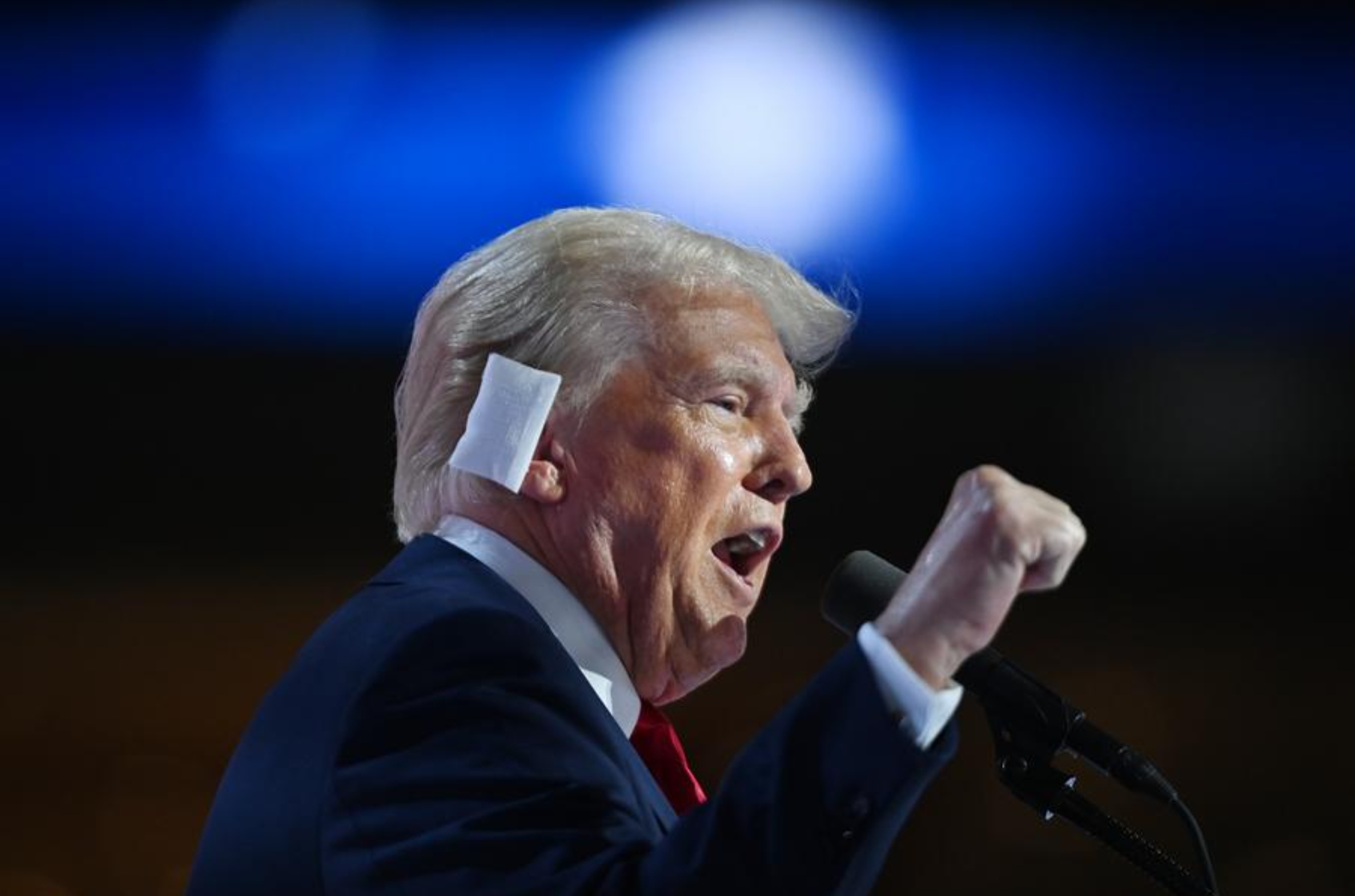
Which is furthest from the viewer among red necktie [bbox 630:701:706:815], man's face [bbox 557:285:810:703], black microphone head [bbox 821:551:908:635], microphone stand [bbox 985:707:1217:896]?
red necktie [bbox 630:701:706:815]

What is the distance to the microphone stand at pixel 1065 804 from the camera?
1.36 metres

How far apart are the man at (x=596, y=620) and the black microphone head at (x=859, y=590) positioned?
15 centimetres

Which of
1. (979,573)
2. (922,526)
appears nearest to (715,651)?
(979,573)

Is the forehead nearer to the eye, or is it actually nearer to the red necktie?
the eye

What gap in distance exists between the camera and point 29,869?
105 inches

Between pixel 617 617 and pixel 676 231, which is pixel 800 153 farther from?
pixel 617 617

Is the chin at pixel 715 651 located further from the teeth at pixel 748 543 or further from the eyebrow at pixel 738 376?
the eyebrow at pixel 738 376

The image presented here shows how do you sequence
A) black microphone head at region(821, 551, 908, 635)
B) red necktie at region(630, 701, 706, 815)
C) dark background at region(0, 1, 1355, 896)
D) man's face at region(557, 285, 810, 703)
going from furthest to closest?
dark background at region(0, 1, 1355, 896), red necktie at region(630, 701, 706, 815), man's face at region(557, 285, 810, 703), black microphone head at region(821, 551, 908, 635)

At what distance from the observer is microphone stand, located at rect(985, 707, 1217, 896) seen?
136 cm

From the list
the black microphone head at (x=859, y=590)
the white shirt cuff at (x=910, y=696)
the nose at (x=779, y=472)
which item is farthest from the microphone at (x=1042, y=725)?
the nose at (x=779, y=472)

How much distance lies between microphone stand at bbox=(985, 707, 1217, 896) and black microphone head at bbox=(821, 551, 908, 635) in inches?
5.9

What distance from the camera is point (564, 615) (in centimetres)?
158

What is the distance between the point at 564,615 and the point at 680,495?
0.15 meters

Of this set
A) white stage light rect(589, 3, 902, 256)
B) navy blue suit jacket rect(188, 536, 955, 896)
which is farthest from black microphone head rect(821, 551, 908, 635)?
white stage light rect(589, 3, 902, 256)
